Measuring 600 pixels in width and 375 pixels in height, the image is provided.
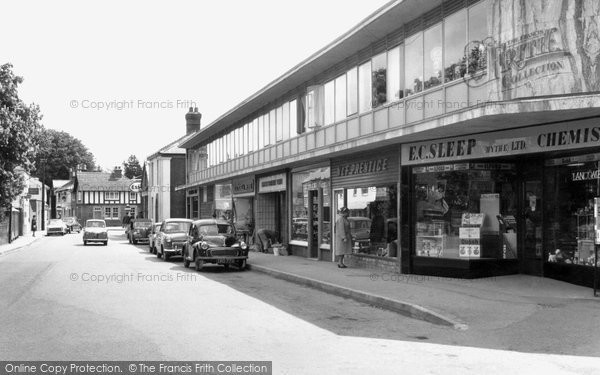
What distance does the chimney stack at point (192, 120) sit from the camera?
53.9 m

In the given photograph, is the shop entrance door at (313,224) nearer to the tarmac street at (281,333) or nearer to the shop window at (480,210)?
the shop window at (480,210)

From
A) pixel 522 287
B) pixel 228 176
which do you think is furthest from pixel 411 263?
pixel 228 176

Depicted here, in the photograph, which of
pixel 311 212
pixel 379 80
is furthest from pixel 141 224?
pixel 379 80

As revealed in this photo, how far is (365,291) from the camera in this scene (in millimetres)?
12125

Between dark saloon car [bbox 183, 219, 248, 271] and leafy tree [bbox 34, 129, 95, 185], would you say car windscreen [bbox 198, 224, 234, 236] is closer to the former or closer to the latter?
dark saloon car [bbox 183, 219, 248, 271]

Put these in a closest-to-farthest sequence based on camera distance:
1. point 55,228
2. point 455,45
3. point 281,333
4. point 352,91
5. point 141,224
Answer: point 281,333 → point 455,45 → point 352,91 → point 141,224 → point 55,228

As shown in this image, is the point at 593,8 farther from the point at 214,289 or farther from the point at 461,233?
the point at 214,289

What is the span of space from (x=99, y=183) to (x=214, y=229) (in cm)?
7932

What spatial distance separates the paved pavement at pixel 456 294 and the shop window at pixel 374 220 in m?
0.98

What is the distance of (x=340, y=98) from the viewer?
739 inches

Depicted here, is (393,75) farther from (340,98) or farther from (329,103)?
(329,103)

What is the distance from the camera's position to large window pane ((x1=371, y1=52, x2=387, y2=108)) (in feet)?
52.7

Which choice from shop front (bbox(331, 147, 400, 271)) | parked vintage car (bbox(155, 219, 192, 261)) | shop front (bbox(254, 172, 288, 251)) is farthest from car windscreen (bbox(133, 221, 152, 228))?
shop front (bbox(331, 147, 400, 271))

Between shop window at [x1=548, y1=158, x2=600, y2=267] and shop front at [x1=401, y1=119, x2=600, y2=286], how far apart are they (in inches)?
0.9
